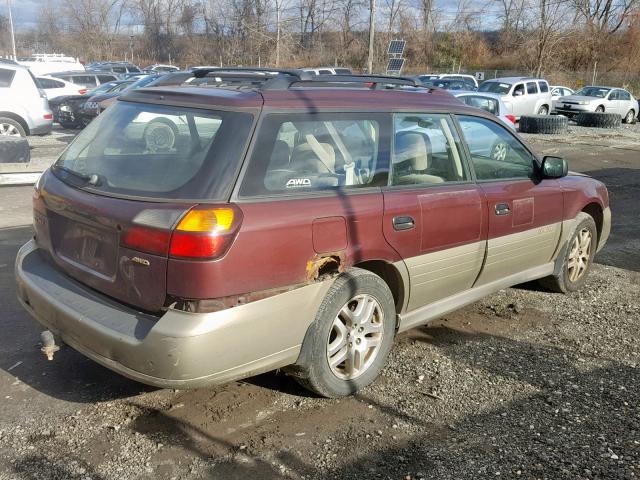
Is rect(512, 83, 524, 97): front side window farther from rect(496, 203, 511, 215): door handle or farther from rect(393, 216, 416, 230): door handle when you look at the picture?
rect(393, 216, 416, 230): door handle

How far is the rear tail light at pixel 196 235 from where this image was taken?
283 cm

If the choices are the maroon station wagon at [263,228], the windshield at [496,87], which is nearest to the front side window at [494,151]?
the maroon station wagon at [263,228]

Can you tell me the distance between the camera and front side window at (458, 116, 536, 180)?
4.32m

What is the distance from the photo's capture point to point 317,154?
343 centimetres

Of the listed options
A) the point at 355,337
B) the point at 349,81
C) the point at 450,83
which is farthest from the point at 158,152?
the point at 450,83

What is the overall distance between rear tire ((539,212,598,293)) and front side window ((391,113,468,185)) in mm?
1628

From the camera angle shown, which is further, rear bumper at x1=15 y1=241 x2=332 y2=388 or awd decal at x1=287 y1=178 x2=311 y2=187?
awd decal at x1=287 y1=178 x2=311 y2=187

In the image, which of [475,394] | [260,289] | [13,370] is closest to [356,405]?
[475,394]

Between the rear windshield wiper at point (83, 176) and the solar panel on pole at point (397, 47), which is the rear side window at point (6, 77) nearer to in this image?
the rear windshield wiper at point (83, 176)

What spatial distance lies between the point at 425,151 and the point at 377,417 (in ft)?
5.63

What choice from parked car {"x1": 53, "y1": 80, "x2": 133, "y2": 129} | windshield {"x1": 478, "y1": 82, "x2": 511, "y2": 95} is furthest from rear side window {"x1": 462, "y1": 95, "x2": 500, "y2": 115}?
parked car {"x1": 53, "y1": 80, "x2": 133, "y2": 129}

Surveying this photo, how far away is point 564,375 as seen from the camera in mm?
3936

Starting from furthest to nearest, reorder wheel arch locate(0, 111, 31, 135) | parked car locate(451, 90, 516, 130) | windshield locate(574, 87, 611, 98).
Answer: windshield locate(574, 87, 611, 98) → parked car locate(451, 90, 516, 130) → wheel arch locate(0, 111, 31, 135)

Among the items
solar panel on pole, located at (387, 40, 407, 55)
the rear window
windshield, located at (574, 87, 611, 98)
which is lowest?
windshield, located at (574, 87, 611, 98)
